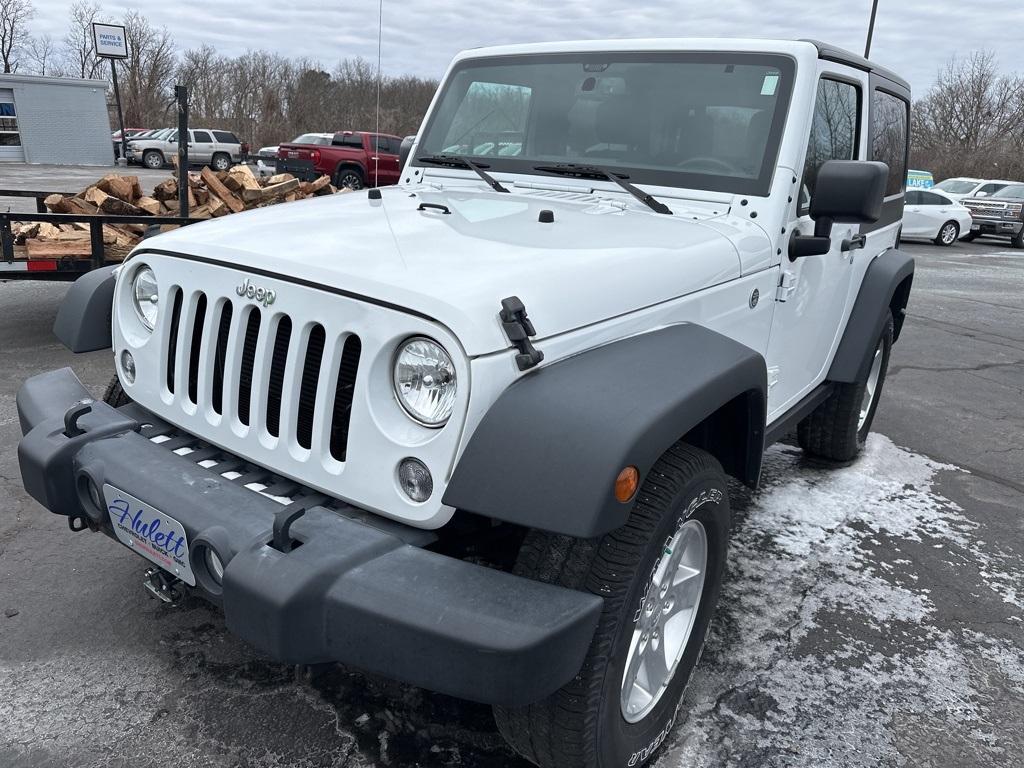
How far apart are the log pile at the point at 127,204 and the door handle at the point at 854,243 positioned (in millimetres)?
5201

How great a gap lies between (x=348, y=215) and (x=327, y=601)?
1464 mm

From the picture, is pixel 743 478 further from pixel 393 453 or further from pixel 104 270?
pixel 104 270

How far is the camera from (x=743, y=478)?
2.57m

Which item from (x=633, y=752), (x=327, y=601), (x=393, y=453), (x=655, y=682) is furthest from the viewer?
(x=655, y=682)

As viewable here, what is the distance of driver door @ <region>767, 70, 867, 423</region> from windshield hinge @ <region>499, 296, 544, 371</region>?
152cm

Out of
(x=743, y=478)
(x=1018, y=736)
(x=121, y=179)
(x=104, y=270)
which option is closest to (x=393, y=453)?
(x=743, y=478)

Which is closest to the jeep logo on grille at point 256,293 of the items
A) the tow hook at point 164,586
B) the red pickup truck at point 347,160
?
the tow hook at point 164,586

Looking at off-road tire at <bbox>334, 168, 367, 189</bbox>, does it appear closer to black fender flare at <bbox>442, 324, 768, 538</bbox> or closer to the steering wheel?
the steering wheel

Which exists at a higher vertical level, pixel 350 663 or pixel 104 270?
pixel 104 270

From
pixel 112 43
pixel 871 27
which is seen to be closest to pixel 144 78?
pixel 112 43

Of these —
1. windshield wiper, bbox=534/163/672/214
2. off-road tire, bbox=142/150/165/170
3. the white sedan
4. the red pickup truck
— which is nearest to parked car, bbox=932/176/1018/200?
the white sedan

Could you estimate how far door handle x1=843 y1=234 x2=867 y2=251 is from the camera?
3.69 meters

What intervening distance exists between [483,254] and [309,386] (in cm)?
57

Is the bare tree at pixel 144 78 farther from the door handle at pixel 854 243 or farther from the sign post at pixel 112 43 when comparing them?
the door handle at pixel 854 243
